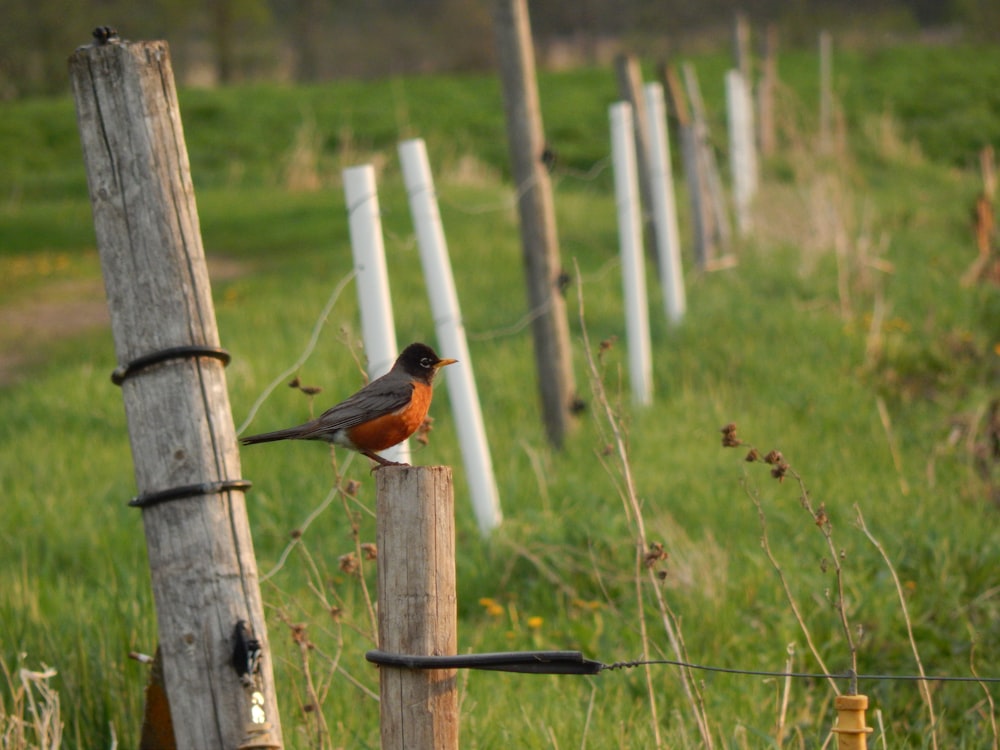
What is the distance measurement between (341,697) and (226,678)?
132 cm

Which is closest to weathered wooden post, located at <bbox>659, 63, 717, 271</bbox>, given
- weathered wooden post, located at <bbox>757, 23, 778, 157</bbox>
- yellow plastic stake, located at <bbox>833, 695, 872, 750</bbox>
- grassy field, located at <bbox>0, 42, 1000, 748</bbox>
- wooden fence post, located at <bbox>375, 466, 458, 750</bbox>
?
grassy field, located at <bbox>0, 42, 1000, 748</bbox>

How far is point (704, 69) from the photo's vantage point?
31.0 metres

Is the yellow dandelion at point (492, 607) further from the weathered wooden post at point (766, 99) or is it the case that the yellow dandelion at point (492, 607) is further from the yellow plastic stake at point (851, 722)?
the weathered wooden post at point (766, 99)

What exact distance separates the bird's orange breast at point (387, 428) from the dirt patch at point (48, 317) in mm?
7654

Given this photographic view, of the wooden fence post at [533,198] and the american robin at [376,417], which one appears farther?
A: the wooden fence post at [533,198]

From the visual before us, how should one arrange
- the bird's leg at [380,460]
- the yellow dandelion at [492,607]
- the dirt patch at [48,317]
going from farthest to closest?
the dirt patch at [48,317] < the yellow dandelion at [492,607] < the bird's leg at [380,460]

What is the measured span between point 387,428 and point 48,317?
1046cm

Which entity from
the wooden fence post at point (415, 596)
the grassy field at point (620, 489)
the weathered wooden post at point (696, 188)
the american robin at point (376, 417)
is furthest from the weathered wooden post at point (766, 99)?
the wooden fence post at point (415, 596)

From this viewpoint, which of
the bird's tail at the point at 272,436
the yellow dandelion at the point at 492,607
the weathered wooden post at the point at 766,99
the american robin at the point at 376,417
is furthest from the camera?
the weathered wooden post at the point at 766,99

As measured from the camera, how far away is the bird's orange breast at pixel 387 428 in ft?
10.4

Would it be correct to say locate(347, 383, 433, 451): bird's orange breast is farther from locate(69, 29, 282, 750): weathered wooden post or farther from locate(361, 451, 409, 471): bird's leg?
locate(69, 29, 282, 750): weathered wooden post

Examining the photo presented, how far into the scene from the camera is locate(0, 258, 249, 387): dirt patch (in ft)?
35.4

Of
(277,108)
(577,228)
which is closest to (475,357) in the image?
(577,228)

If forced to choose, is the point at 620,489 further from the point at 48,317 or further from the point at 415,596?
the point at 48,317
